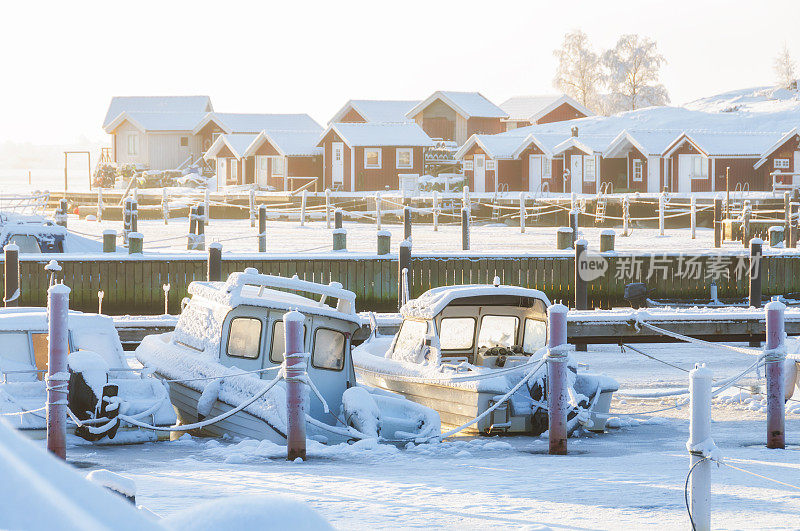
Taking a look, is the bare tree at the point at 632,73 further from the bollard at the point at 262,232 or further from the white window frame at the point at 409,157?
the bollard at the point at 262,232

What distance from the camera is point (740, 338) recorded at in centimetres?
1658

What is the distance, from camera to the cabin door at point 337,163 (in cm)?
6912

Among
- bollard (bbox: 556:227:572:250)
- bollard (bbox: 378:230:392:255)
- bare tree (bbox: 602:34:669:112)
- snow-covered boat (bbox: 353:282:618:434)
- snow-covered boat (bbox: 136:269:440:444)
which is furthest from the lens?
bare tree (bbox: 602:34:669:112)

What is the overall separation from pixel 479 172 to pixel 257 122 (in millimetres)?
22182

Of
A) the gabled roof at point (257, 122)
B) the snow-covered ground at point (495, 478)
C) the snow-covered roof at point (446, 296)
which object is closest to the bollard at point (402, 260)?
the snow-covered roof at point (446, 296)

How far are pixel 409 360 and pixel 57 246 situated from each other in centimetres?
1247

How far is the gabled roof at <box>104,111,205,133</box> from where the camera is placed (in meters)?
83.6

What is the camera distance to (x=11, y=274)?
18.8 meters

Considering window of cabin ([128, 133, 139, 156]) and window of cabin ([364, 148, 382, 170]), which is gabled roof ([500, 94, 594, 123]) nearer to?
window of cabin ([364, 148, 382, 170])

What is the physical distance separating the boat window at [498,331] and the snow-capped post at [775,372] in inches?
150

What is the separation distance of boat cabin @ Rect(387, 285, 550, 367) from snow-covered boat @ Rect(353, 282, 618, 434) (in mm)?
12

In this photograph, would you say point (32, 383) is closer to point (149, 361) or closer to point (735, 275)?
point (149, 361)

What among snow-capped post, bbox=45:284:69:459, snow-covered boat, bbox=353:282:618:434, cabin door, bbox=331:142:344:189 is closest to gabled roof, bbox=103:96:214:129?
cabin door, bbox=331:142:344:189

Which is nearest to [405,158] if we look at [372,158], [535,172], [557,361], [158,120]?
[372,158]
